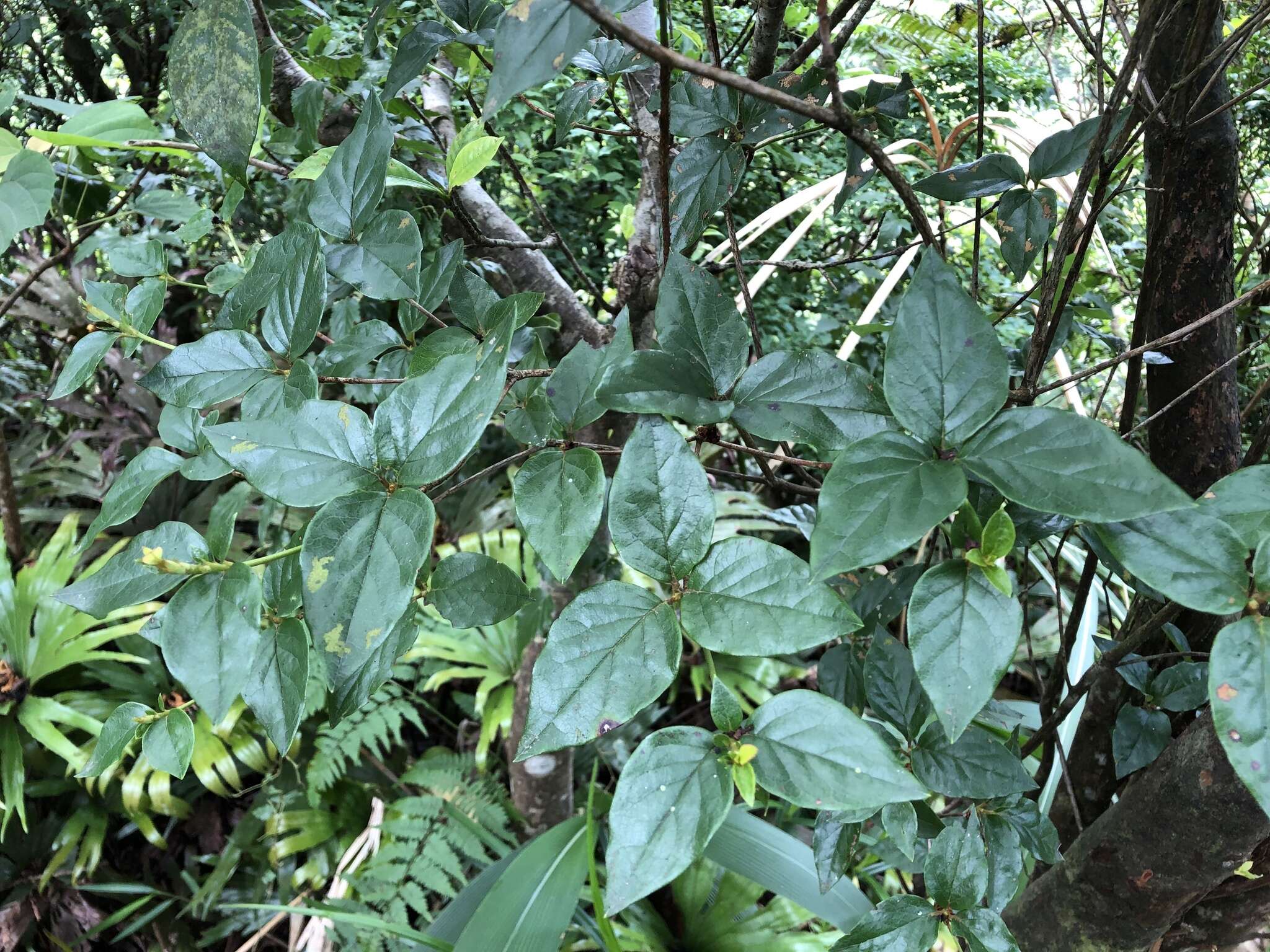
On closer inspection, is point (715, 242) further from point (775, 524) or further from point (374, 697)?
point (374, 697)

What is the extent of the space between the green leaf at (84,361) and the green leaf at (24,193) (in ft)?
0.19

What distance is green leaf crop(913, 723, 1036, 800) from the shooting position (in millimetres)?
353

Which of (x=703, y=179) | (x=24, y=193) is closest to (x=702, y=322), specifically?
(x=703, y=179)

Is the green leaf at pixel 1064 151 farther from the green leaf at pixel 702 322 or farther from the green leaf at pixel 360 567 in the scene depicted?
the green leaf at pixel 360 567

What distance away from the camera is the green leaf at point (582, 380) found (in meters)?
0.33

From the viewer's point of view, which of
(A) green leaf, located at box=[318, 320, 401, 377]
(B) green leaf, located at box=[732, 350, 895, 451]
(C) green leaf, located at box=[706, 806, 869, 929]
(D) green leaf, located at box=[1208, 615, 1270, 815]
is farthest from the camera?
(C) green leaf, located at box=[706, 806, 869, 929]

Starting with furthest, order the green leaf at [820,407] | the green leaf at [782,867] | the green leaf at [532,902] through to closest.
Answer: the green leaf at [782,867]
the green leaf at [532,902]
the green leaf at [820,407]

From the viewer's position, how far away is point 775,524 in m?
1.95

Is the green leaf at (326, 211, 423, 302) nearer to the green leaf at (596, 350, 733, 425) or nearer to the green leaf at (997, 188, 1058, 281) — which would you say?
the green leaf at (596, 350, 733, 425)

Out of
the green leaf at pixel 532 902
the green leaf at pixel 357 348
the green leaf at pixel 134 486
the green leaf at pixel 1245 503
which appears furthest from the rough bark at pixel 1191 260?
the green leaf at pixel 532 902

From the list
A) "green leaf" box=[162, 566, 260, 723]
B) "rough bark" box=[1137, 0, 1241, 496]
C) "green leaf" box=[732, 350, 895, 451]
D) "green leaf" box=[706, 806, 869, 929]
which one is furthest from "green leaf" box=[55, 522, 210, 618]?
"green leaf" box=[706, 806, 869, 929]

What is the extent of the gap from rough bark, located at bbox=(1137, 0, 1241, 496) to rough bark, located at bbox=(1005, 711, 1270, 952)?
0.77 ft

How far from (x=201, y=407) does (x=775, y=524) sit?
5.60 ft

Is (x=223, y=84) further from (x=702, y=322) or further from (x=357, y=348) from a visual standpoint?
(x=702, y=322)
